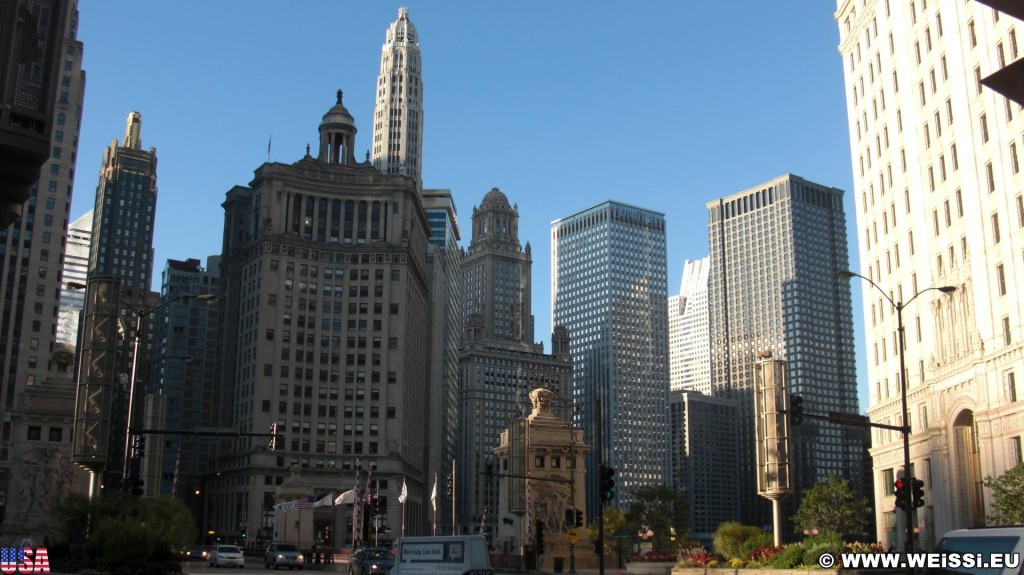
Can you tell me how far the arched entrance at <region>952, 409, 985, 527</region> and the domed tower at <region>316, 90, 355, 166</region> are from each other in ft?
338

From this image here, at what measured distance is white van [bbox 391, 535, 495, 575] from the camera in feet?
92.9

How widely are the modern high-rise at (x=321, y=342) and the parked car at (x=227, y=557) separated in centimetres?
6420

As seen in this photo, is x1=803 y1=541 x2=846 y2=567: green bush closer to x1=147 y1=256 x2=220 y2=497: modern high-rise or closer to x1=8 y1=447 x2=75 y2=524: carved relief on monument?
x1=8 y1=447 x2=75 y2=524: carved relief on monument

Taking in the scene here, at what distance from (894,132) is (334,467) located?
8397 cm

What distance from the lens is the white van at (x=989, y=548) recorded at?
57.0ft

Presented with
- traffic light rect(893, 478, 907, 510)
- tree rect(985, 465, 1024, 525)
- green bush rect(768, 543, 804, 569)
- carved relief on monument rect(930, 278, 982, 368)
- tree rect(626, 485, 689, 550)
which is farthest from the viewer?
tree rect(626, 485, 689, 550)

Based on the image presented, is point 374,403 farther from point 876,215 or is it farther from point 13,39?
point 13,39

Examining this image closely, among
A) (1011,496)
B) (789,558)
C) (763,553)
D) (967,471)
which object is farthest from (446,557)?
(967,471)

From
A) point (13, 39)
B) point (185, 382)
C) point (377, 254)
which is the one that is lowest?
point (13, 39)

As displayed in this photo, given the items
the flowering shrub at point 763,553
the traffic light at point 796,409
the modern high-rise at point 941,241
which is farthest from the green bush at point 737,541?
the traffic light at point 796,409

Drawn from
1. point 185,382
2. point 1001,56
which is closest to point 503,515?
point 1001,56

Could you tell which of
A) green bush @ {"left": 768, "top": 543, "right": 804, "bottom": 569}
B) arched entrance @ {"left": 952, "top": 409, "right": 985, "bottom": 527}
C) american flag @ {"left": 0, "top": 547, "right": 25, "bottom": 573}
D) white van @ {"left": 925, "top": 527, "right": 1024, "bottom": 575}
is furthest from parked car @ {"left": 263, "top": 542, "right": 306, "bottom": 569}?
white van @ {"left": 925, "top": 527, "right": 1024, "bottom": 575}

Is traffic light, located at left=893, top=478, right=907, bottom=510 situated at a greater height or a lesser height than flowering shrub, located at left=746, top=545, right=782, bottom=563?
greater

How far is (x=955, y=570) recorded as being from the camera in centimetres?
1823
